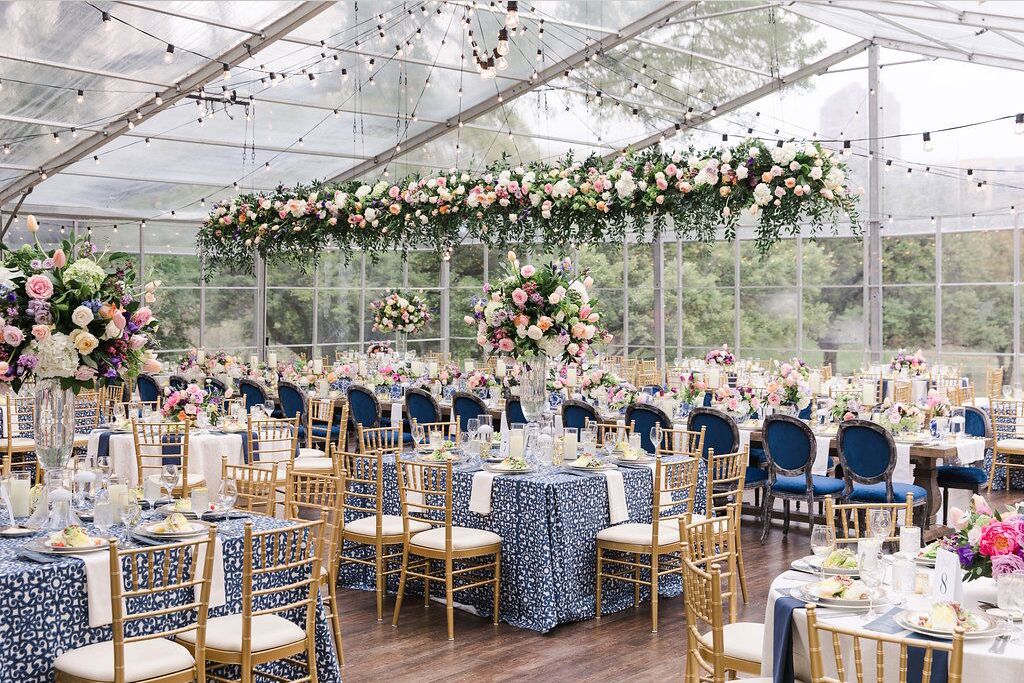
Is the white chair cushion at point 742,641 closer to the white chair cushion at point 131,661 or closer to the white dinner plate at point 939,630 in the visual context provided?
the white dinner plate at point 939,630

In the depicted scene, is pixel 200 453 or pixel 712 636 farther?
pixel 200 453

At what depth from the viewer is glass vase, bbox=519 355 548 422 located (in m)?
7.11

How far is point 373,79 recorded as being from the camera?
1420 cm

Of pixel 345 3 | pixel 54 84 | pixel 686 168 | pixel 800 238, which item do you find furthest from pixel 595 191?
pixel 800 238

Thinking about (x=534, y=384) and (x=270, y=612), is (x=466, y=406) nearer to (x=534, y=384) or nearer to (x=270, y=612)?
(x=534, y=384)

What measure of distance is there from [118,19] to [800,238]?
11.1 m

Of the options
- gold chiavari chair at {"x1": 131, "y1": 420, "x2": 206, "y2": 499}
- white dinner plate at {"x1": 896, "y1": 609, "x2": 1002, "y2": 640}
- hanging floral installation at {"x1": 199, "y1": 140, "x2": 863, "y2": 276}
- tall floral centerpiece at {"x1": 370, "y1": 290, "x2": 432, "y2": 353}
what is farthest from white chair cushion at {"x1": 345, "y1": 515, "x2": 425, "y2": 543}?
tall floral centerpiece at {"x1": 370, "y1": 290, "x2": 432, "y2": 353}

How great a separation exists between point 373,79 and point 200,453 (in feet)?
23.4

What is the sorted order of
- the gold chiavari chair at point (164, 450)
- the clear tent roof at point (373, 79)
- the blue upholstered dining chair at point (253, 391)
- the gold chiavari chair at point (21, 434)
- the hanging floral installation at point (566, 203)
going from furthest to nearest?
the blue upholstered dining chair at point (253, 391) → the clear tent roof at point (373, 79) → the gold chiavari chair at point (21, 434) → the hanging floral installation at point (566, 203) → the gold chiavari chair at point (164, 450)

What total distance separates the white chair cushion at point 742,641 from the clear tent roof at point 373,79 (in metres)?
7.97

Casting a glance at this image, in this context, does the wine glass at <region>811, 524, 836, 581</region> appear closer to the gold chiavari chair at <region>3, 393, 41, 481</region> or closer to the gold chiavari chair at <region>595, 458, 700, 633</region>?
the gold chiavari chair at <region>595, 458, 700, 633</region>

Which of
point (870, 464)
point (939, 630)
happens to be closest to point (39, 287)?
point (939, 630)

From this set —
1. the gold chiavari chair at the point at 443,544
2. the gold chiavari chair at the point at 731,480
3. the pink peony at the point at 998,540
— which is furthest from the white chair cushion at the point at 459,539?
the pink peony at the point at 998,540

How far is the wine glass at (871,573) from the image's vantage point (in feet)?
11.7
